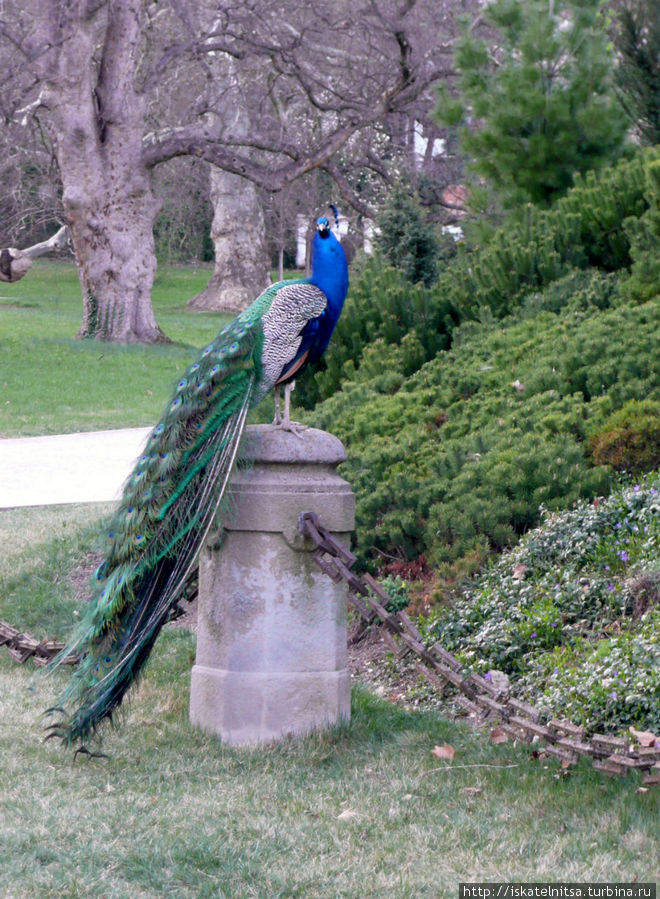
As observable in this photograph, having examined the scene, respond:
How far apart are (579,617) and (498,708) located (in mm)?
1130

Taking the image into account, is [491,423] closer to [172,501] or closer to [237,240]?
[172,501]

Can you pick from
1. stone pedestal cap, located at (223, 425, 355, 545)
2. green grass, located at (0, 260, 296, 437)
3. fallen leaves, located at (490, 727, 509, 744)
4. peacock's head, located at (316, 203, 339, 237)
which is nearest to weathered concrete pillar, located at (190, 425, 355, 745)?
stone pedestal cap, located at (223, 425, 355, 545)

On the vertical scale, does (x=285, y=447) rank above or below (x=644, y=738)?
→ above

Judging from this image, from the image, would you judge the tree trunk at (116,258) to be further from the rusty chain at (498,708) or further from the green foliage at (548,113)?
the rusty chain at (498,708)

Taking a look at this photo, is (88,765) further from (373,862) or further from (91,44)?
(91,44)

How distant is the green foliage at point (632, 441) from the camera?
6062mm

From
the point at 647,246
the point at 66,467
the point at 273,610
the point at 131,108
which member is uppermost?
the point at 131,108

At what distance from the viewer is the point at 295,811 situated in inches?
151

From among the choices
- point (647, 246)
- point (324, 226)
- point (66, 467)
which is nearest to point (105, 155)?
point (66, 467)

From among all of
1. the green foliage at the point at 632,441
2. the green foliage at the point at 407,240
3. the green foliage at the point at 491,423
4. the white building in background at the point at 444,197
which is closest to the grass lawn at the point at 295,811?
the green foliage at the point at 491,423

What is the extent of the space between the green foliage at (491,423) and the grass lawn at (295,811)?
1.32 meters

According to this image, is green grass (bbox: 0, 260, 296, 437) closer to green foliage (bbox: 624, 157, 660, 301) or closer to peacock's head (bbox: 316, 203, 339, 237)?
green foliage (bbox: 624, 157, 660, 301)

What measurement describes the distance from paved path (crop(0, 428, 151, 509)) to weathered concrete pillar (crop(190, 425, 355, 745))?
3.76 m

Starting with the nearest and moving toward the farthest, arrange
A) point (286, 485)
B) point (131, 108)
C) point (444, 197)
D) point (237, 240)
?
point (286, 485) → point (131, 108) → point (237, 240) → point (444, 197)
